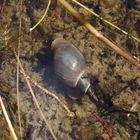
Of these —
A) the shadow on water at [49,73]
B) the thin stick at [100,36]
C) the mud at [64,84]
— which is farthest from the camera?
the shadow on water at [49,73]

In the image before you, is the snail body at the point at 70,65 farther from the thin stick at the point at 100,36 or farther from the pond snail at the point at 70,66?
the thin stick at the point at 100,36

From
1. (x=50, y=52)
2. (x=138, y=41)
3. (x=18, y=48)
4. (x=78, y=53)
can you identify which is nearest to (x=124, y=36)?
(x=138, y=41)

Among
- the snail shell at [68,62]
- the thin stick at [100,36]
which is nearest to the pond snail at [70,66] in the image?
the snail shell at [68,62]

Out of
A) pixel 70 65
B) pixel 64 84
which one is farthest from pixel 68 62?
pixel 64 84

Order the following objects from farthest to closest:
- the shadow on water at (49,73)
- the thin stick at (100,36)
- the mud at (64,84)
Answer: the shadow on water at (49,73), the mud at (64,84), the thin stick at (100,36)

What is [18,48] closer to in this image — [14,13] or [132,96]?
[14,13]

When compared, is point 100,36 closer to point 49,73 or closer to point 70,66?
point 70,66
